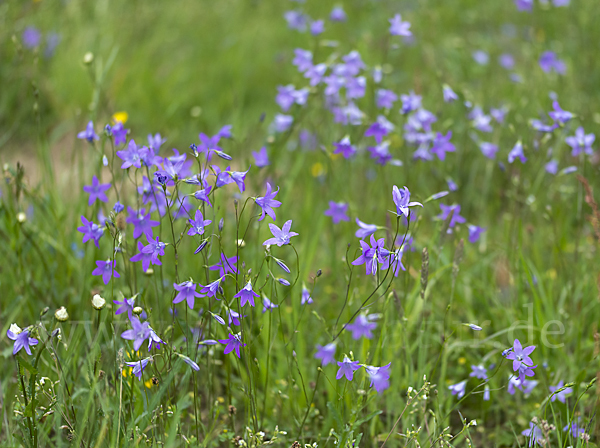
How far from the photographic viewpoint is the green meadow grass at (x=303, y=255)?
2.03 metres

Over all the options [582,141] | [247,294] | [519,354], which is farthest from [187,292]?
[582,141]

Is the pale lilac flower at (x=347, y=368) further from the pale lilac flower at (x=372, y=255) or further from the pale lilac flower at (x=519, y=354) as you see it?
the pale lilac flower at (x=519, y=354)

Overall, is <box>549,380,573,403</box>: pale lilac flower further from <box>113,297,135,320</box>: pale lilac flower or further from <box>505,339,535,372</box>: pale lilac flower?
<box>113,297,135,320</box>: pale lilac flower

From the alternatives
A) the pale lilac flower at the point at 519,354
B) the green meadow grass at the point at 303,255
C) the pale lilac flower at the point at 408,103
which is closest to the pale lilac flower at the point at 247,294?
the green meadow grass at the point at 303,255

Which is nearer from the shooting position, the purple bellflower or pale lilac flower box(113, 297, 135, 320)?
pale lilac flower box(113, 297, 135, 320)

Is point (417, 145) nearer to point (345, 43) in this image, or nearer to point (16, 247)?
point (16, 247)

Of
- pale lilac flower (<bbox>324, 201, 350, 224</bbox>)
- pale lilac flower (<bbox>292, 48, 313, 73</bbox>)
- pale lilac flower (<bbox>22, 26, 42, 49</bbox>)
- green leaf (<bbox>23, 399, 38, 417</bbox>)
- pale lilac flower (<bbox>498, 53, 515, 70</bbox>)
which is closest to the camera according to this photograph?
green leaf (<bbox>23, 399, 38, 417</bbox>)

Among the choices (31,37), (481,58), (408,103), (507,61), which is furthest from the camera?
(507,61)

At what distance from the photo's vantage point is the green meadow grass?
2029mm

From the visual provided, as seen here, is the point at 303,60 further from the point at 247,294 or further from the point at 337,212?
the point at 247,294


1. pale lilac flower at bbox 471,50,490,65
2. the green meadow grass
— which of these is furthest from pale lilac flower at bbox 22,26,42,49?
pale lilac flower at bbox 471,50,490,65

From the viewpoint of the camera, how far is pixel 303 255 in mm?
3137

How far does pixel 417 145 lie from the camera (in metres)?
3.08

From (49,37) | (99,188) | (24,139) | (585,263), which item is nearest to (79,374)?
(99,188)
